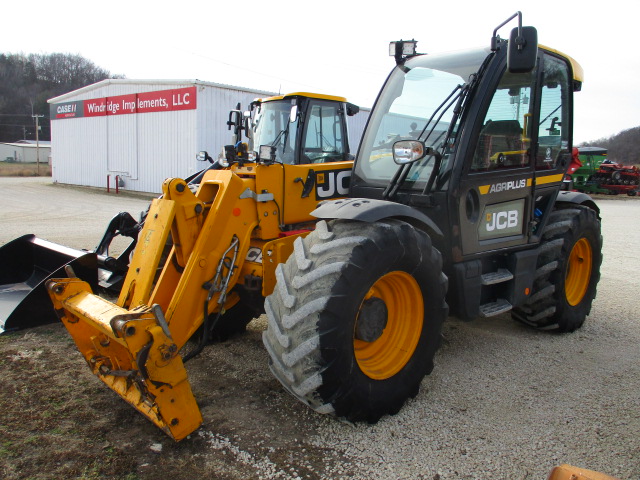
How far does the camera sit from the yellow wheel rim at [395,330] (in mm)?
3295

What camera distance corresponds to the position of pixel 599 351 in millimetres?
4516

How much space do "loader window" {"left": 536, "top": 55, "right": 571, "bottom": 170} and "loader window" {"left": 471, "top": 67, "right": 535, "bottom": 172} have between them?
0.22 metres

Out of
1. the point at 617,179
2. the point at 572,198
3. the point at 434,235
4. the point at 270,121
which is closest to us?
the point at 434,235

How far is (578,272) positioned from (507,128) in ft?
6.65

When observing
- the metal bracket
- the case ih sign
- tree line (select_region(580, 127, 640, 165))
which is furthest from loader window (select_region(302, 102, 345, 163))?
tree line (select_region(580, 127, 640, 165))

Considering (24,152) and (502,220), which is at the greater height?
(24,152)

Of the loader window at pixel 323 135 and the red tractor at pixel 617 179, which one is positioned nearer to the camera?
the loader window at pixel 323 135

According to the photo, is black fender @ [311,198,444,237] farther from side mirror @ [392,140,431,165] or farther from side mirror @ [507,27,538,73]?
side mirror @ [507,27,538,73]

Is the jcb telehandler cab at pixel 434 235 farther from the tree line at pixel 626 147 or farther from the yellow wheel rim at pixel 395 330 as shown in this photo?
the tree line at pixel 626 147

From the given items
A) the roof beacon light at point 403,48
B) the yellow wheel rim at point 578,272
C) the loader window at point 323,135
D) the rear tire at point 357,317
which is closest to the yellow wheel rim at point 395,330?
the rear tire at point 357,317

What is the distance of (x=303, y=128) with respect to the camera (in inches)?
349

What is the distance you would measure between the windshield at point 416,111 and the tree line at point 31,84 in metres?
74.7

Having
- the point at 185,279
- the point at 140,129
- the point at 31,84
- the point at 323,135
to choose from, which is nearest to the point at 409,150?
the point at 185,279

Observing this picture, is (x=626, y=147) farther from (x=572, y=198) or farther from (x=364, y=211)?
(x=364, y=211)
